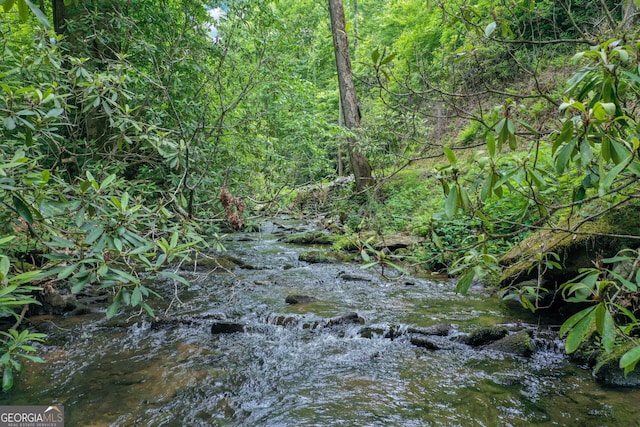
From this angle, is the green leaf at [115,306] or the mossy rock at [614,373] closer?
the green leaf at [115,306]

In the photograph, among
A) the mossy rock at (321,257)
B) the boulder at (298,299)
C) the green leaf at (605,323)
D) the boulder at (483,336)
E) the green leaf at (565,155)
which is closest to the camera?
the green leaf at (605,323)

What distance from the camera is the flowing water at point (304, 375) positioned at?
3082 mm

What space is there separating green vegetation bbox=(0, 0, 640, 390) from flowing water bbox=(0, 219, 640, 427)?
24.0 inches

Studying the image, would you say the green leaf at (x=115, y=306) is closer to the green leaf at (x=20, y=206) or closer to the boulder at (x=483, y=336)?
the green leaf at (x=20, y=206)

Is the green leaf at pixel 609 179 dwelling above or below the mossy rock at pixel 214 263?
above

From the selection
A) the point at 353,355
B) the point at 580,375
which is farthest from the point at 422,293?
the point at 580,375

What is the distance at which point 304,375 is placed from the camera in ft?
12.8

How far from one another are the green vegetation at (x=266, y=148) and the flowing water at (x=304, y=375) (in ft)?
2.00

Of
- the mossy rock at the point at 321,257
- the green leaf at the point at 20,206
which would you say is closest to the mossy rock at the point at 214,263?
the mossy rock at the point at 321,257

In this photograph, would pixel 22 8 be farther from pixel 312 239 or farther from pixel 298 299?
pixel 312 239

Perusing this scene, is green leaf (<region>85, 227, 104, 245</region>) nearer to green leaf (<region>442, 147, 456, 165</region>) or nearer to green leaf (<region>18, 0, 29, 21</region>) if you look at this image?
green leaf (<region>18, 0, 29, 21</region>)

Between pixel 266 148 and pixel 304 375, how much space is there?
13.7 ft

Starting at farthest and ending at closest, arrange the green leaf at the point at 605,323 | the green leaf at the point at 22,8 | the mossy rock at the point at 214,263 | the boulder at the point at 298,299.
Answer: the mossy rock at the point at 214,263, the boulder at the point at 298,299, the green leaf at the point at 605,323, the green leaf at the point at 22,8

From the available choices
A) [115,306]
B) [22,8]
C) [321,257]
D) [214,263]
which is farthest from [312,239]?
[22,8]
